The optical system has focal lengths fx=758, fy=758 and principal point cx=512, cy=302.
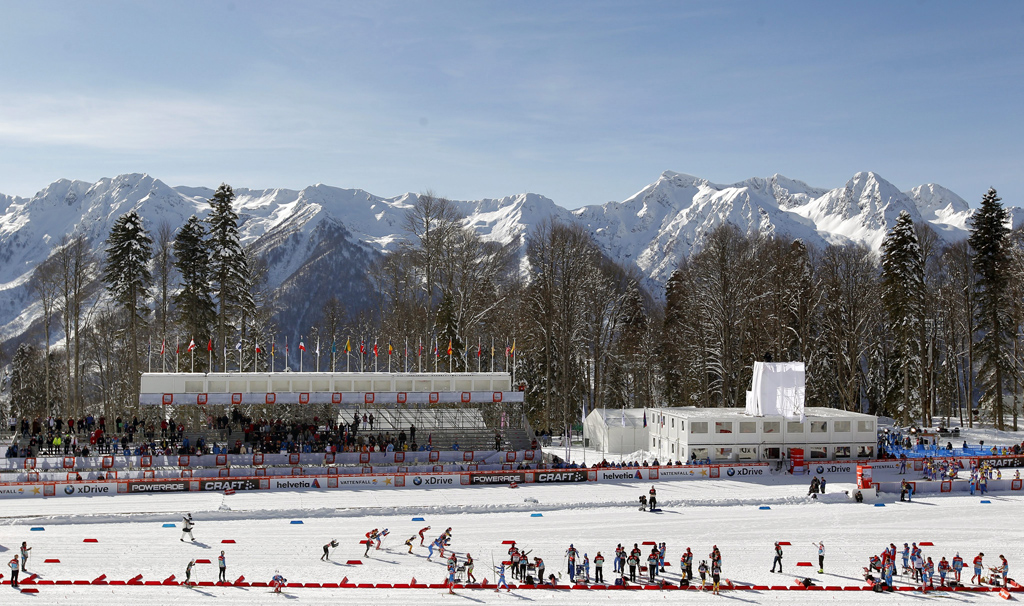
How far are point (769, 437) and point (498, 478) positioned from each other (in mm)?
15431

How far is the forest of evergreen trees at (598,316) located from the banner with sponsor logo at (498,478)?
12.5m

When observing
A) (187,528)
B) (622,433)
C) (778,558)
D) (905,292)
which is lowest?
(778,558)

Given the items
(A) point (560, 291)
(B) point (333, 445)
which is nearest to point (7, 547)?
(B) point (333, 445)

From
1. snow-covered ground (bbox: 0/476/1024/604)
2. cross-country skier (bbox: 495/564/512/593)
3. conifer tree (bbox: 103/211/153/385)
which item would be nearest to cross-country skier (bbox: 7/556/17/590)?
snow-covered ground (bbox: 0/476/1024/604)

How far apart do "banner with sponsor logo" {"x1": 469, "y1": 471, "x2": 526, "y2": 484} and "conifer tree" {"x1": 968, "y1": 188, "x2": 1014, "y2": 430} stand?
32.7m

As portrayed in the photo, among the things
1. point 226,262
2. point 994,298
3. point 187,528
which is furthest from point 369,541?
point 994,298

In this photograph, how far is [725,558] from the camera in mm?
26734

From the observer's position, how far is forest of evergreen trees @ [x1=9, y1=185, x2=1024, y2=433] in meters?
48.6

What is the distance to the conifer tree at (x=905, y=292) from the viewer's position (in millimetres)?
51906

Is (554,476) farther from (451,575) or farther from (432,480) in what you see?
(451,575)

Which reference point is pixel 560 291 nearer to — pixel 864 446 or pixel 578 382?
pixel 578 382

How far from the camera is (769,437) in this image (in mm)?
42094

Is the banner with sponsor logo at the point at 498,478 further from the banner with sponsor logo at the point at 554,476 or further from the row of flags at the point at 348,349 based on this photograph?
the row of flags at the point at 348,349

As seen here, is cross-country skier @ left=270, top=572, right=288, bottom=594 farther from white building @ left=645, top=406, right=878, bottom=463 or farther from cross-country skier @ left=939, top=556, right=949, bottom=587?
white building @ left=645, top=406, right=878, bottom=463
